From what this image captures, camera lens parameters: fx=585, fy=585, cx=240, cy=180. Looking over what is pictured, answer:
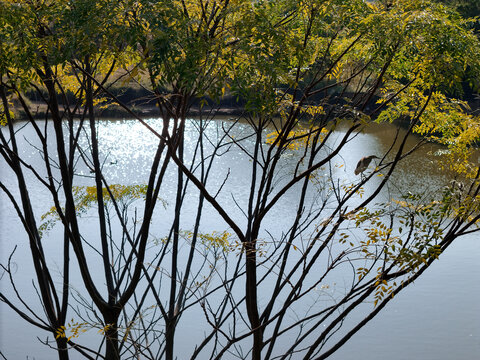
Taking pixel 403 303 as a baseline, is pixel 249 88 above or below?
below

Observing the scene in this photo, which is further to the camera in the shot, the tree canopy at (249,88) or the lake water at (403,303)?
the lake water at (403,303)

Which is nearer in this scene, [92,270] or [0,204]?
[92,270]

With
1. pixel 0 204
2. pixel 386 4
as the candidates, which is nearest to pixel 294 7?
pixel 386 4

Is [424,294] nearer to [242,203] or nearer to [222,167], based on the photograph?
[242,203]

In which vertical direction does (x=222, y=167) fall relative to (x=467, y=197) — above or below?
above

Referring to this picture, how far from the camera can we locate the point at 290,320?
7441mm

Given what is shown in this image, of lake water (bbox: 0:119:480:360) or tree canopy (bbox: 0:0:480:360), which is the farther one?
lake water (bbox: 0:119:480:360)

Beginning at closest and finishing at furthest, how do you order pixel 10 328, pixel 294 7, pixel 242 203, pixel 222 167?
1. pixel 294 7
2. pixel 10 328
3. pixel 242 203
4. pixel 222 167

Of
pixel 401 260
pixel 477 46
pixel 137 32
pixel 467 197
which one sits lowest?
pixel 401 260

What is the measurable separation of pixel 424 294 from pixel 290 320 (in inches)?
78.4

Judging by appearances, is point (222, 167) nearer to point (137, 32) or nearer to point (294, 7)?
point (294, 7)

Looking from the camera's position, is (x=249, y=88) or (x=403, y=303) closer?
(x=249, y=88)

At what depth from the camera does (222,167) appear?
11.8m

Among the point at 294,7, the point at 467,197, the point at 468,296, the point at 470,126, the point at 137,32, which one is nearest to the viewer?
the point at 137,32
